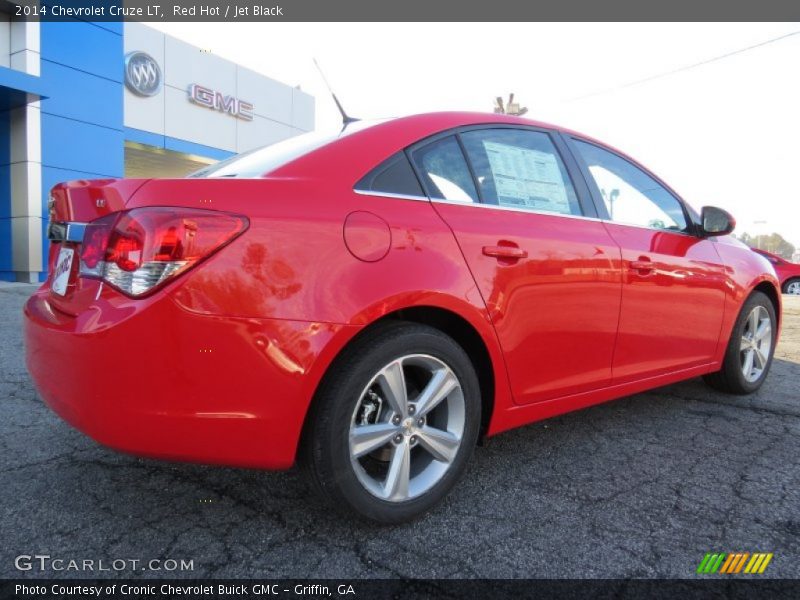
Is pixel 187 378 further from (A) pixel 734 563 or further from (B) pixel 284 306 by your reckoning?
(A) pixel 734 563

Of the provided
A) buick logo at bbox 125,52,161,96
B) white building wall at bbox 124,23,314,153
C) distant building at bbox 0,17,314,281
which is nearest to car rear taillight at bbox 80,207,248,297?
distant building at bbox 0,17,314,281

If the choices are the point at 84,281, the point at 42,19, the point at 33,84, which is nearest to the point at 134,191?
the point at 84,281

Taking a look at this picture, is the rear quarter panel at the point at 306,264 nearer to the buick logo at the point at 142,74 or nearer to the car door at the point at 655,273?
the car door at the point at 655,273

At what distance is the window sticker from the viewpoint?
2.43 m

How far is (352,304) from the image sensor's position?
178cm

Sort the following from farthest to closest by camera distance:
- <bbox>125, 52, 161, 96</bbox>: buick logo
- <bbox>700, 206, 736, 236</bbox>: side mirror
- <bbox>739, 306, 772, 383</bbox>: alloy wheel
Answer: <bbox>125, 52, 161, 96</bbox>: buick logo, <bbox>739, 306, 772, 383</bbox>: alloy wheel, <bbox>700, 206, 736, 236</bbox>: side mirror

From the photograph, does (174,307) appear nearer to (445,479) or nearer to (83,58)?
(445,479)

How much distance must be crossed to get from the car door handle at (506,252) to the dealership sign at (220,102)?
59.4 ft

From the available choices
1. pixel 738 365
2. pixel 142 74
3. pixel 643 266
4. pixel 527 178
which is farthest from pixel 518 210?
pixel 142 74

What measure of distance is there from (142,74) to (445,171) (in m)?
16.6

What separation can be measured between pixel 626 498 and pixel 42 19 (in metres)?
13.8

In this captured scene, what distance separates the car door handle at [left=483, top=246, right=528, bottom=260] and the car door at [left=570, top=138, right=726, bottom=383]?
2.34ft

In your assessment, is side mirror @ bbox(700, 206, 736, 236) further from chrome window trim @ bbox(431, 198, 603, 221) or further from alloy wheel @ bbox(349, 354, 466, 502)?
alloy wheel @ bbox(349, 354, 466, 502)

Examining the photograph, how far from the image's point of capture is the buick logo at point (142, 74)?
15.6 metres
